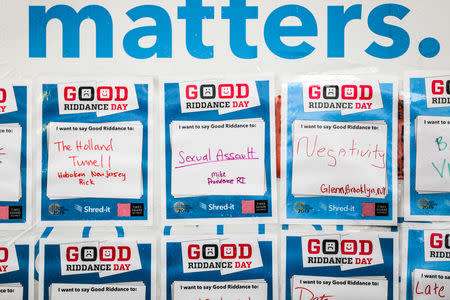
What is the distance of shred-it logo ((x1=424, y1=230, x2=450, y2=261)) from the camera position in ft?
3.76

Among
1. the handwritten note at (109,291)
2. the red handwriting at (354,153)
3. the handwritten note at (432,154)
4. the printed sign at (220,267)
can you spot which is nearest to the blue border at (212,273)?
the printed sign at (220,267)

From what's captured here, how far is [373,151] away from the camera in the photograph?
1131 mm

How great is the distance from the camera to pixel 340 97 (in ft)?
3.74

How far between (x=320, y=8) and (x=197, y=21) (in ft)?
1.36

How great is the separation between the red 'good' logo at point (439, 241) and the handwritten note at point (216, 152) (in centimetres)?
62

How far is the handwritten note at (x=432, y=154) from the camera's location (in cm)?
113

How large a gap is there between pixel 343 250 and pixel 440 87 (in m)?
0.64

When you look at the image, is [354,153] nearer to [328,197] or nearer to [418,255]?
[328,197]

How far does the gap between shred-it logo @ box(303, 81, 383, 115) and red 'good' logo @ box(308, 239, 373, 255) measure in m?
0.44

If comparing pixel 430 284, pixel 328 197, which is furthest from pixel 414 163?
pixel 430 284

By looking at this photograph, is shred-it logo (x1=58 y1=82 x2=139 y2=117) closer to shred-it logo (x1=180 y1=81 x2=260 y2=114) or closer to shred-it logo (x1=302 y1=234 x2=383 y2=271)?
shred-it logo (x1=180 y1=81 x2=260 y2=114)

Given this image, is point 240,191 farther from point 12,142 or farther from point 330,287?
point 12,142

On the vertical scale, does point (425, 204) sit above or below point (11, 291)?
above

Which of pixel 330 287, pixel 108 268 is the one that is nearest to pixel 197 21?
pixel 108 268
